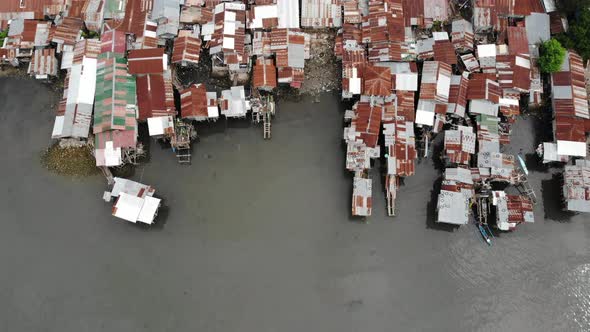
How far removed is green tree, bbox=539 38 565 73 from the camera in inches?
1003

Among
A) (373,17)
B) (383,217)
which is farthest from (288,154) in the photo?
(373,17)

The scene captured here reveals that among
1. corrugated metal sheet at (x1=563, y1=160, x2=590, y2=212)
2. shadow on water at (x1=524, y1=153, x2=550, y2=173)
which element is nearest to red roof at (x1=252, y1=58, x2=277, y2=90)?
shadow on water at (x1=524, y1=153, x2=550, y2=173)

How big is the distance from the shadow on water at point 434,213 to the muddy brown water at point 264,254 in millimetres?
197

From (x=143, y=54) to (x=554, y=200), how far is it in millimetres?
26971

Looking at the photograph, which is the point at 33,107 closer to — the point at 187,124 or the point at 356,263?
the point at 187,124

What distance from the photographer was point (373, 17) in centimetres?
2644

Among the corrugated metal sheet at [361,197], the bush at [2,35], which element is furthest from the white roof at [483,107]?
the bush at [2,35]

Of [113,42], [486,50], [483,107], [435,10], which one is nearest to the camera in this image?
[483,107]

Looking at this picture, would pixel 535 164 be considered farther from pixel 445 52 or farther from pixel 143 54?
pixel 143 54

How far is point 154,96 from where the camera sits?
2461 centimetres

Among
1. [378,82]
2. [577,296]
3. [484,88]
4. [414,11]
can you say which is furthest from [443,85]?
[577,296]

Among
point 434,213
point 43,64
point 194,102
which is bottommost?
point 434,213

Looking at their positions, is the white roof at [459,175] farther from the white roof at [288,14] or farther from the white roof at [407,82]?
the white roof at [288,14]

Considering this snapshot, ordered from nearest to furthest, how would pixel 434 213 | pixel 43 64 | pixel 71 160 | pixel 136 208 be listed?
1. pixel 136 208
2. pixel 434 213
3. pixel 71 160
4. pixel 43 64
